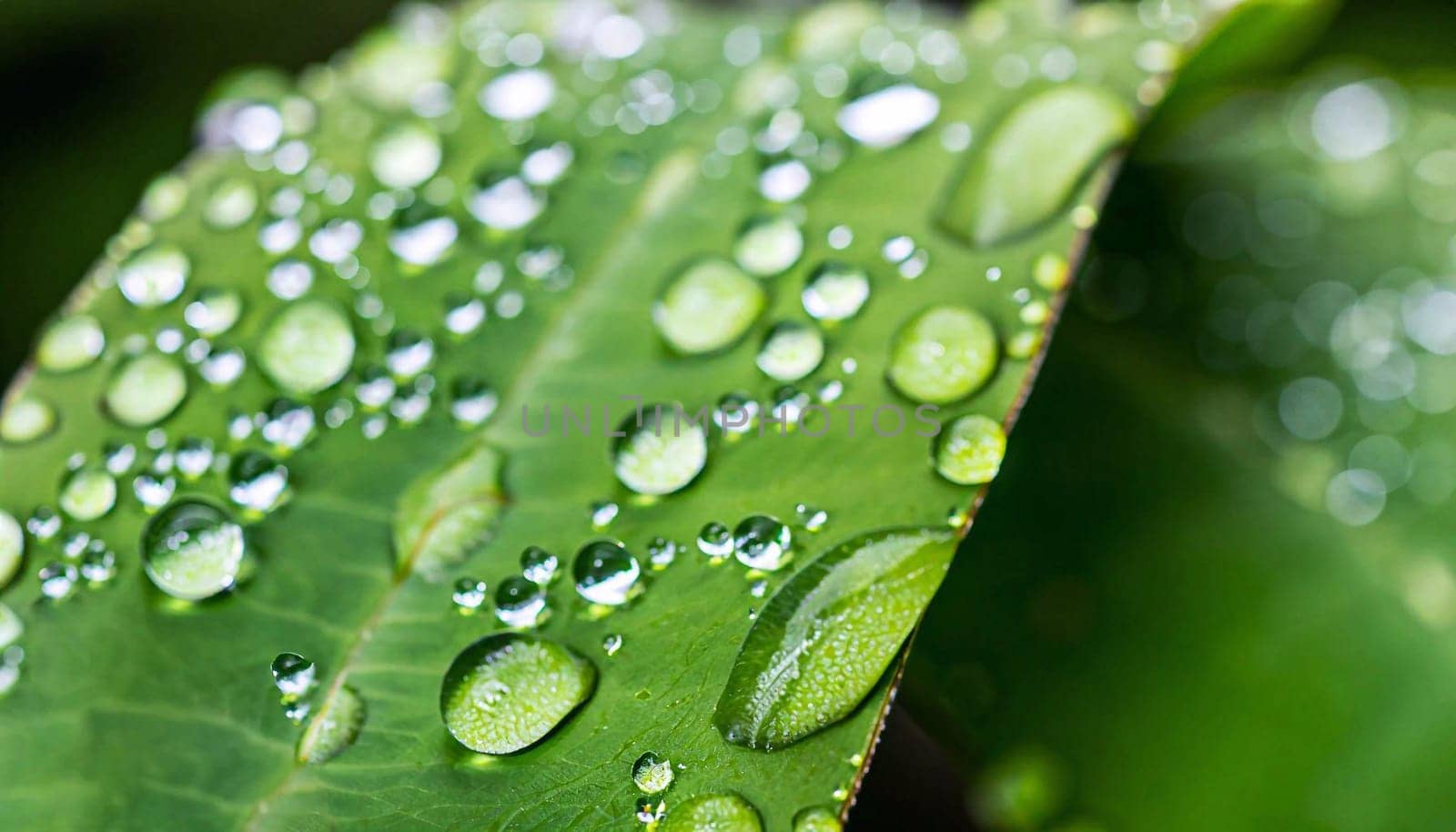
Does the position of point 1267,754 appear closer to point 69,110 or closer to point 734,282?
point 734,282

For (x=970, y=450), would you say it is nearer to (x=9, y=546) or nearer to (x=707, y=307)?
(x=707, y=307)

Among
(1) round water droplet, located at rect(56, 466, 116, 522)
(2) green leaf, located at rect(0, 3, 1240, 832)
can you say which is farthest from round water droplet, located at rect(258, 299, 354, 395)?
(1) round water droplet, located at rect(56, 466, 116, 522)

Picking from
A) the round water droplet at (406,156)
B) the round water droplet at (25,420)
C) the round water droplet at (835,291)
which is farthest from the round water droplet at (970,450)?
the round water droplet at (25,420)

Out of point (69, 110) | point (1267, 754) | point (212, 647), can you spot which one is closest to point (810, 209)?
point (212, 647)

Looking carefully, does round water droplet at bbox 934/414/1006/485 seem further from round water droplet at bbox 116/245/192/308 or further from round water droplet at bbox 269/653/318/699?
round water droplet at bbox 116/245/192/308

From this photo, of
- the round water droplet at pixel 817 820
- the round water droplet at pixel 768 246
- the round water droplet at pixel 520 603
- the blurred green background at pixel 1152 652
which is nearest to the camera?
the round water droplet at pixel 817 820

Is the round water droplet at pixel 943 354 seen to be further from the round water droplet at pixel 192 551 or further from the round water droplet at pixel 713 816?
the round water droplet at pixel 192 551

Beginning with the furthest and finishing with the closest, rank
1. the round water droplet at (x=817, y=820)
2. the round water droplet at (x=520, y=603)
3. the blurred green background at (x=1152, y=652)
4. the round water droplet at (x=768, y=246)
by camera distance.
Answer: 1. the blurred green background at (x=1152, y=652)
2. the round water droplet at (x=768, y=246)
3. the round water droplet at (x=520, y=603)
4. the round water droplet at (x=817, y=820)
